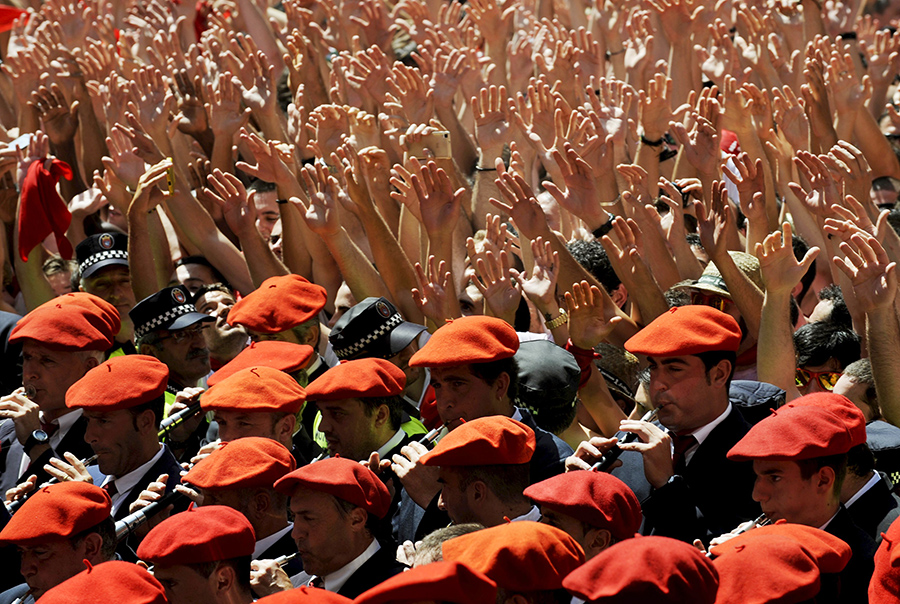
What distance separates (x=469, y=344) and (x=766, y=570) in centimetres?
165

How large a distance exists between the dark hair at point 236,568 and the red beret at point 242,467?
0.45m

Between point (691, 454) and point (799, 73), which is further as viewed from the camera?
point (799, 73)

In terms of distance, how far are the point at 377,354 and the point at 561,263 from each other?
34.9 inches

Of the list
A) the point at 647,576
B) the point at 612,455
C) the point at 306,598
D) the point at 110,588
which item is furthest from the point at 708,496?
the point at 110,588

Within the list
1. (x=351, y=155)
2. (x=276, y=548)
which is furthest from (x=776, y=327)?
(x=351, y=155)

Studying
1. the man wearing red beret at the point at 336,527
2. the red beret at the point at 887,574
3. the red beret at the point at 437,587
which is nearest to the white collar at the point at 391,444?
the man wearing red beret at the point at 336,527

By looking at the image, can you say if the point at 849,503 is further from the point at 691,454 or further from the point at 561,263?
the point at 561,263

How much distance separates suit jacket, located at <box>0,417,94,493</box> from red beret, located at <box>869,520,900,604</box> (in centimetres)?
344

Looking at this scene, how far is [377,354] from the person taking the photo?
4832mm

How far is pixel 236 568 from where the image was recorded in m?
3.43

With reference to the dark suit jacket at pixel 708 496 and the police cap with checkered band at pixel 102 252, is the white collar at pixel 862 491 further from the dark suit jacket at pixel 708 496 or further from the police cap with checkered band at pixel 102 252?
the police cap with checkered band at pixel 102 252

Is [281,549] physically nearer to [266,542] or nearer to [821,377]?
[266,542]

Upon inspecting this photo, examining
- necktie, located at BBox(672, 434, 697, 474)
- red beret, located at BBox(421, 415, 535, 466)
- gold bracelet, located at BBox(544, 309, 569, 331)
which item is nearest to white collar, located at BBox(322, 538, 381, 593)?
red beret, located at BBox(421, 415, 535, 466)

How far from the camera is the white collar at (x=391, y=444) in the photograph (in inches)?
171
